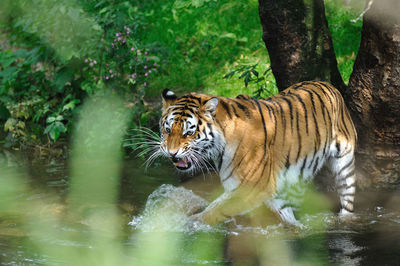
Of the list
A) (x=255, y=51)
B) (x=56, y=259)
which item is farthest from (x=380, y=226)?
(x=255, y=51)

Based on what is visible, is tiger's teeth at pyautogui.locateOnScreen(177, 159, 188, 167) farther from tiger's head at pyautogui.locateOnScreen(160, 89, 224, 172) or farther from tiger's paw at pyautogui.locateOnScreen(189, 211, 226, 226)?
Result: tiger's paw at pyautogui.locateOnScreen(189, 211, 226, 226)

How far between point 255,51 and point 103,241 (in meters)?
4.64

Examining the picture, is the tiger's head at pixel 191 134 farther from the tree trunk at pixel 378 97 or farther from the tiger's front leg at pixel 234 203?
the tree trunk at pixel 378 97

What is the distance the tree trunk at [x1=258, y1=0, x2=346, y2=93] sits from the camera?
17.9 ft

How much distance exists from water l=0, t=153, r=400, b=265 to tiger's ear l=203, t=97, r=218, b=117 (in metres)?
0.93

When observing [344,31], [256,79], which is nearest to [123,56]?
[256,79]

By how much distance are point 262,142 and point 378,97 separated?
1292 millimetres

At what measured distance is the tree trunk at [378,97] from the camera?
16.3 ft

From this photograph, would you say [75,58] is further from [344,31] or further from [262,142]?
[344,31]

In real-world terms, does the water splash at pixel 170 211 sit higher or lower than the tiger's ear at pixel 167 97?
lower

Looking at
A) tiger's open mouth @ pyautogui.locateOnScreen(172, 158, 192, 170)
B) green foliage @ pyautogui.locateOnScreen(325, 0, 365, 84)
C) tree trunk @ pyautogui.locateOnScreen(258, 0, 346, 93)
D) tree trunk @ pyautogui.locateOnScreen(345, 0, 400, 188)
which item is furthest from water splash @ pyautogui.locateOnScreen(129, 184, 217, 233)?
green foliage @ pyautogui.locateOnScreen(325, 0, 365, 84)

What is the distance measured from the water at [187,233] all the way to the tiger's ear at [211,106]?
93cm

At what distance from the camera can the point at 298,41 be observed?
5.55 meters

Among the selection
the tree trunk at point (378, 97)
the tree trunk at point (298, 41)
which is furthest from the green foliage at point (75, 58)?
the tree trunk at point (378, 97)
